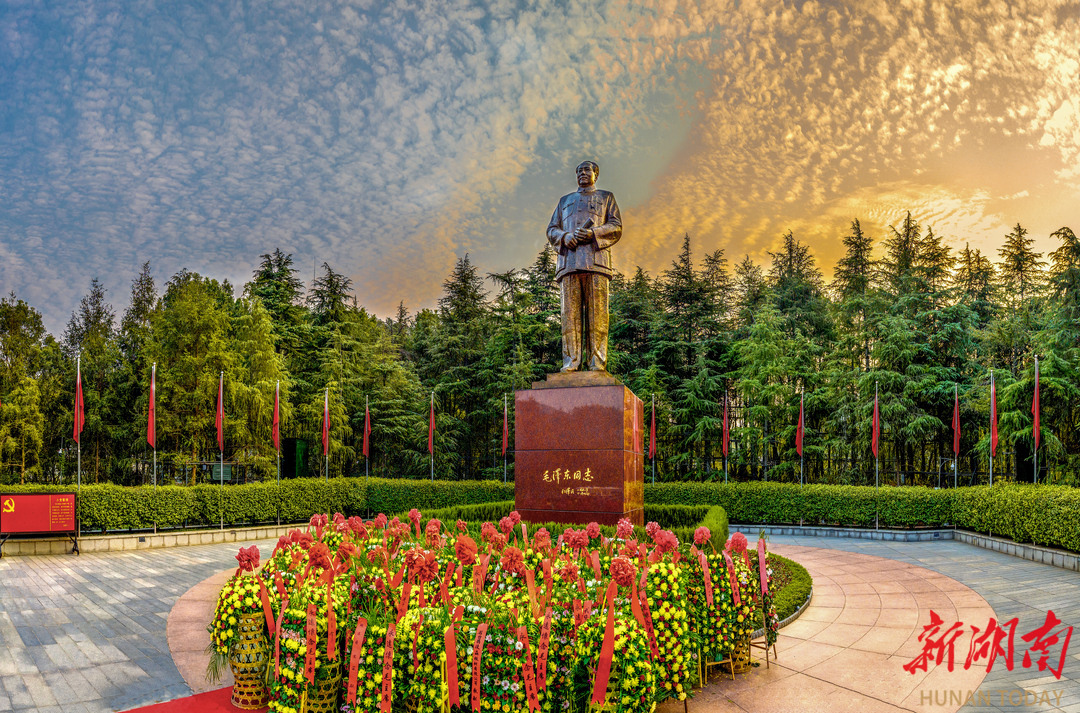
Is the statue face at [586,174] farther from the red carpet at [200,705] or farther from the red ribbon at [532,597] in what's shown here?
the red carpet at [200,705]

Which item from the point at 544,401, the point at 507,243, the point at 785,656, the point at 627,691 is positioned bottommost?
the point at 785,656

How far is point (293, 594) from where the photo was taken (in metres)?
3.09

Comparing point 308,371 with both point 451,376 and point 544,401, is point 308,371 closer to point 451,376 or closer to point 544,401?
point 451,376

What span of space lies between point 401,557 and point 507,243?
586 inches

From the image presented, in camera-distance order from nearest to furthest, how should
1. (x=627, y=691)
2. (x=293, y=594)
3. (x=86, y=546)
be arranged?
(x=627, y=691) → (x=293, y=594) → (x=86, y=546)

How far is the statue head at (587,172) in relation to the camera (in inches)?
266

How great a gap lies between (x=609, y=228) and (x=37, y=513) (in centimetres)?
913

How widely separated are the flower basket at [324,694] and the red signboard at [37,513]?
28.4 feet

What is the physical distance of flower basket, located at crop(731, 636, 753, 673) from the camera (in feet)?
12.0

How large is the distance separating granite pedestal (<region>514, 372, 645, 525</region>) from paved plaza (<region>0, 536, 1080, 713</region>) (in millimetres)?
1985

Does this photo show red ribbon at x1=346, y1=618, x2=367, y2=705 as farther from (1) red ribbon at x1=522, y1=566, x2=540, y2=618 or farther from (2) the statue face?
(2) the statue face

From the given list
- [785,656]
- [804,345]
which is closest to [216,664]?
[785,656]

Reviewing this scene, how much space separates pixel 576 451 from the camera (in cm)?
607

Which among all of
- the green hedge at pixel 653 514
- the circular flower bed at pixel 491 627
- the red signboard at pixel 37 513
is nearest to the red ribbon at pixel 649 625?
the circular flower bed at pixel 491 627
